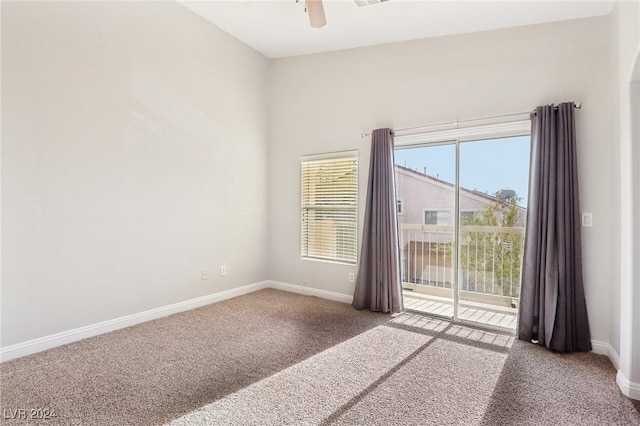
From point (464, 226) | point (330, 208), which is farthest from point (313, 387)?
point (330, 208)

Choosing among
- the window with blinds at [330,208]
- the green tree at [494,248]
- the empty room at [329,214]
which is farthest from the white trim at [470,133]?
the window with blinds at [330,208]

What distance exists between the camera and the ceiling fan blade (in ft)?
9.17

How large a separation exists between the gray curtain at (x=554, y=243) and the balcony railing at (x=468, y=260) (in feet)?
1.20

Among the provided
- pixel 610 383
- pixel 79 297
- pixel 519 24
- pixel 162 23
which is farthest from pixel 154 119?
pixel 610 383

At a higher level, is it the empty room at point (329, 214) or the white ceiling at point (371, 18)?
the white ceiling at point (371, 18)

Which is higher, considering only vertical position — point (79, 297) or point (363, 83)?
point (363, 83)

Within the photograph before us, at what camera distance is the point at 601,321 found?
2828 mm

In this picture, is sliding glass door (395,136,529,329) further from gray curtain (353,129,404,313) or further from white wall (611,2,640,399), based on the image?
white wall (611,2,640,399)

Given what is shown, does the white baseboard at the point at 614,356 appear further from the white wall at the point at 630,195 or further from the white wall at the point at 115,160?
the white wall at the point at 115,160

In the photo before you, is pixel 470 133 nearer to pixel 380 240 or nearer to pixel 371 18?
pixel 380 240

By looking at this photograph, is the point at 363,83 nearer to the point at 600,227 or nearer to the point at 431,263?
the point at 431,263

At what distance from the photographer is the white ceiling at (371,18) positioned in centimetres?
300

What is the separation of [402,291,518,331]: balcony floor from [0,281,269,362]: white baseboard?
2370 mm

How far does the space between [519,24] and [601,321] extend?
288 cm
